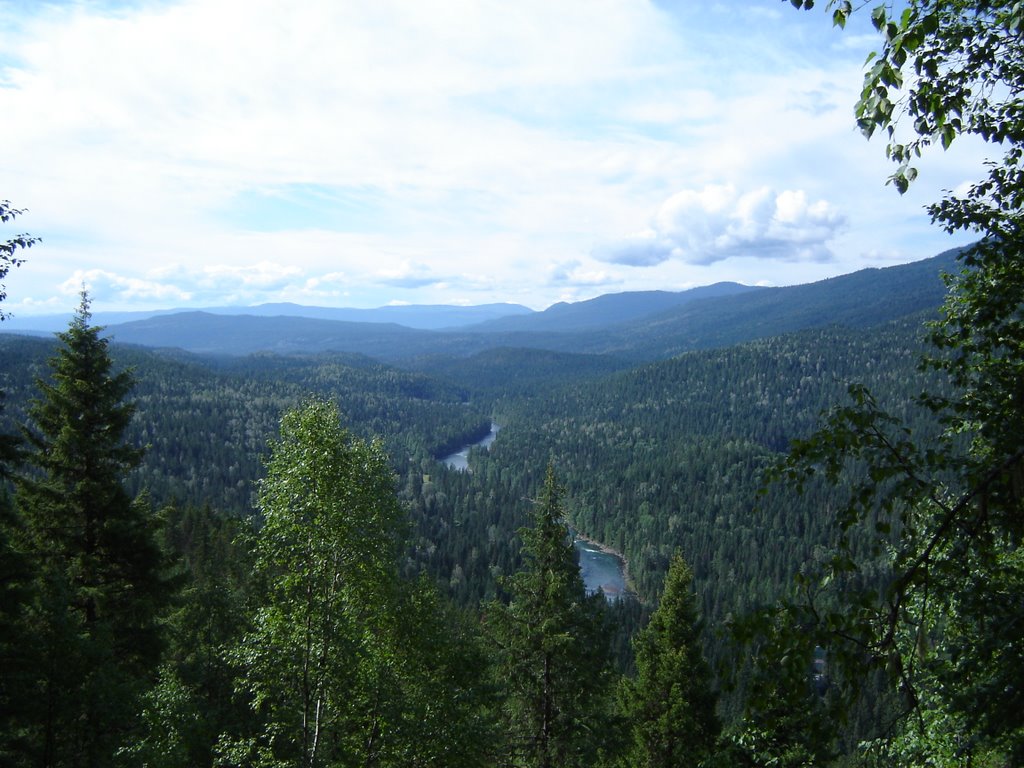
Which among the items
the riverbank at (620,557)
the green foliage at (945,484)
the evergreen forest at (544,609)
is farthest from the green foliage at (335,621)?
the riverbank at (620,557)

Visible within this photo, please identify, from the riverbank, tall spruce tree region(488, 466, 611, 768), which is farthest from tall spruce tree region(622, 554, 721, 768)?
the riverbank

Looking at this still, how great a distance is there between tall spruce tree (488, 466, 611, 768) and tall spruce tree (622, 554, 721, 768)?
5.92 feet

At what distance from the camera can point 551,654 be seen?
18.3 m

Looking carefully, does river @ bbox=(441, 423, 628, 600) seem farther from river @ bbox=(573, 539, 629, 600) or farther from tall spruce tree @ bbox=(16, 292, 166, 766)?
tall spruce tree @ bbox=(16, 292, 166, 766)

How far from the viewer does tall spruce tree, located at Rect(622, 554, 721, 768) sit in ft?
61.3

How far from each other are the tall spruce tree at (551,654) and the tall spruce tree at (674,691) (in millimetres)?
1804

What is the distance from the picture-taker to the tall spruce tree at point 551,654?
1769cm

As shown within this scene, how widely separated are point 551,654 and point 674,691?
12.6 ft

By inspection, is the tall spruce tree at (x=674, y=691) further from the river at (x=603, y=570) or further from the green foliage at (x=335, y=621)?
the river at (x=603, y=570)

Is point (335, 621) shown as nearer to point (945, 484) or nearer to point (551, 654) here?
point (551, 654)

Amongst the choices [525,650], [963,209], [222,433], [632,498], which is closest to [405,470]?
[222,433]

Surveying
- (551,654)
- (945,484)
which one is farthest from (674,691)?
(945,484)

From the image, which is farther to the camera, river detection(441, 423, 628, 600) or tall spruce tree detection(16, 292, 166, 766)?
river detection(441, 423, 628, 600)

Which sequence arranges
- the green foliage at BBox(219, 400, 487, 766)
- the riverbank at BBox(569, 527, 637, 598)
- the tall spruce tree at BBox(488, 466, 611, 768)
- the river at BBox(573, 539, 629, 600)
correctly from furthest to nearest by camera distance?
1. the riverbank at BBox(569, 527, 637, 598)
2. the river at BBox(573, 539, 629, 600)
3. the tall spruce tree at BBox(488, 466, 611, 768)
4. the green foliage at BBox(219, 400, 487, 766)
